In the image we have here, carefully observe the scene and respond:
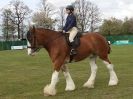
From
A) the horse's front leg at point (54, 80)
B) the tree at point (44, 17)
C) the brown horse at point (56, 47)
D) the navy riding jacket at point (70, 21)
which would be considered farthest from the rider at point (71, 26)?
the tree at point (44, 17)

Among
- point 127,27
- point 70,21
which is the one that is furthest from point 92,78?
point 127,27

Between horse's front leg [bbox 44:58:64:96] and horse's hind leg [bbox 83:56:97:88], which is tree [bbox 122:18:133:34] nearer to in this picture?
horse's hind leg [bbox 83:56:97:88]

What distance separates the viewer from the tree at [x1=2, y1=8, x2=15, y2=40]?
98938 mm

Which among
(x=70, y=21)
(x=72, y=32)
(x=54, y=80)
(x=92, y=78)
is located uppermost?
(x=70, y=21)

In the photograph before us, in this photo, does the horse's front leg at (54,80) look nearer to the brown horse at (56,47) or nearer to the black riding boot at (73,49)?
the brown horse at (56,47)

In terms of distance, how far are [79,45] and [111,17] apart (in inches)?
4989

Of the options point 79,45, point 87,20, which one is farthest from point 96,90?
point 87,20

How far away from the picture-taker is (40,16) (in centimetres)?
10019

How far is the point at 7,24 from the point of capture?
98.9 meters

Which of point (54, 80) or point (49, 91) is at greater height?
point (54, 80)

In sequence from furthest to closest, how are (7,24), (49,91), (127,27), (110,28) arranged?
1. (127,27)
2. (110,28)
3. (7,24)
4. (49,91)

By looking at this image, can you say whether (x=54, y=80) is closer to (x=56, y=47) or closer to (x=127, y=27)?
(x=56, y=47)

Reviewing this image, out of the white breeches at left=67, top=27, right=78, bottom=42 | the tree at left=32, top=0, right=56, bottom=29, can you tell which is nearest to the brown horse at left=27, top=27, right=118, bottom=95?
the white breeches at left=67, top=27, right=78, bottom=42

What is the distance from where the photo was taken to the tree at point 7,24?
9894 cm
